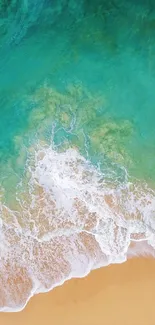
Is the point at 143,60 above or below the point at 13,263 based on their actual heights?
above

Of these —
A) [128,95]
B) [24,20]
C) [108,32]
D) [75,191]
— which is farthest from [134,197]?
[24,20]

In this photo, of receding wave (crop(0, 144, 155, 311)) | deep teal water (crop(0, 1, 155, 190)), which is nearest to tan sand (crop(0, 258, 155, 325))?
receding wave (crop(0, 144, 155, 311))

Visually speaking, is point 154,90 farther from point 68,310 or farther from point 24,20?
point 68,310

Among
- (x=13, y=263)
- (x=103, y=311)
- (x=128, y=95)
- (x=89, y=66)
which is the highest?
(x=89, y=66)

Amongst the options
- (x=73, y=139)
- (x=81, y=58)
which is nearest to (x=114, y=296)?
(x=73, y=139)

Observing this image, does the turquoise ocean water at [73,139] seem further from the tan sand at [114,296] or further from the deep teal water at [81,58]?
the tan sand at [114,296]
